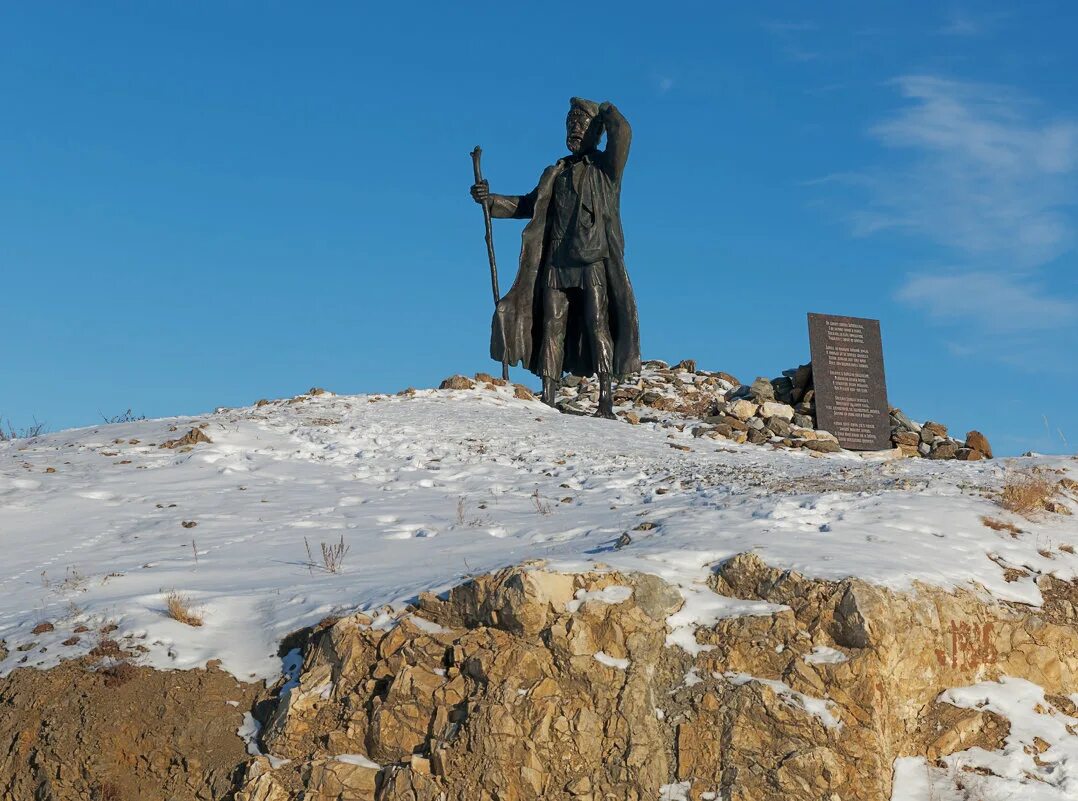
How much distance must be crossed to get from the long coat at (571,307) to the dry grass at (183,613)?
8.03 m

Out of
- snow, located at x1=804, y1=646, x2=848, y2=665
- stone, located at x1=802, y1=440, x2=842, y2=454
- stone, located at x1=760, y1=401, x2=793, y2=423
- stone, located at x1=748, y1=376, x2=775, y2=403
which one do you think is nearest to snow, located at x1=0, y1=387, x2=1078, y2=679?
snow, located at x1=804, y1=646, x2=848, y2=665

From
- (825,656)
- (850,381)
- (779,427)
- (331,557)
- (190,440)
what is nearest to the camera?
(825,656)

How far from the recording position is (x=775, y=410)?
1545 cm

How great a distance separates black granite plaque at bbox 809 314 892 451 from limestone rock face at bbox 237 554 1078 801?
32.4 feet

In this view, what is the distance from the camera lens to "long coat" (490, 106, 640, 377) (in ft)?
45.1

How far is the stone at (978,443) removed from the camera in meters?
15.3

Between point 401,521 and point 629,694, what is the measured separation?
3205 mm

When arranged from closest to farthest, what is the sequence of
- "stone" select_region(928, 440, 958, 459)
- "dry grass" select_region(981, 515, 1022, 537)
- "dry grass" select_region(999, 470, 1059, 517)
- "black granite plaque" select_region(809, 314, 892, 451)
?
"dry grass" select_region(981, 515, 1022, 537)
"dry grass" select_region(999, 470, 1059, 517)
"stone" select_region(928, 440, 958, 459)
"black granite plaque" select_region(809, 314, 892, 451)

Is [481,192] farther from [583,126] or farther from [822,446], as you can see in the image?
[822,446]

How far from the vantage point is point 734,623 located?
19.0 ft

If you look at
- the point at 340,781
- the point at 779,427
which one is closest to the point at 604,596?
the point at 340,781

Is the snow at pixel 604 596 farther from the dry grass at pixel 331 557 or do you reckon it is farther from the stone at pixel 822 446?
the stone at pixel 822 446

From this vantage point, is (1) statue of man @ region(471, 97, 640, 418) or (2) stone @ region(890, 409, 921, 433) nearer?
(1) statue of man @ region(471, 97, 640, 418)

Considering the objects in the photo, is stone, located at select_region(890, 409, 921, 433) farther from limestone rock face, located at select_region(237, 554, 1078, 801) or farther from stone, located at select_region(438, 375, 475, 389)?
limestone rock face, located at select_region(237, 554, 1078, 801)
